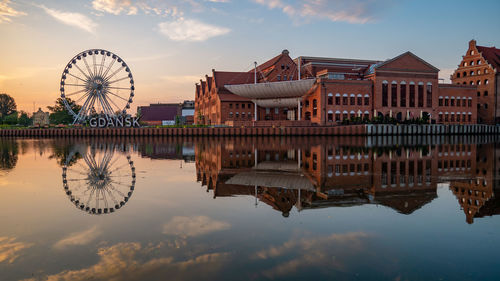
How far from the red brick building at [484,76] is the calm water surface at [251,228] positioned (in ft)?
257

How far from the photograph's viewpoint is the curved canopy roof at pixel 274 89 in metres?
61.7

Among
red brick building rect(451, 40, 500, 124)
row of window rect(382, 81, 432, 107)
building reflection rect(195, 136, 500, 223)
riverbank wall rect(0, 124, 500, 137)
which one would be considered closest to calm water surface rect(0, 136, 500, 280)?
building reflection rect(195, 136, 500, 223)

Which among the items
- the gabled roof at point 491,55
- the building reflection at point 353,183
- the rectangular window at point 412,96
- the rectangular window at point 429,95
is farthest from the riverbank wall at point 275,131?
the building reflection at point 353,183

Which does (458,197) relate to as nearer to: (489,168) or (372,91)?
(489,168)

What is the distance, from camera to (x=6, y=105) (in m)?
150

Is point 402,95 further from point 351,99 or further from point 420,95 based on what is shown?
point 351,99

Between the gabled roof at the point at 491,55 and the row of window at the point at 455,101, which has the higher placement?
the gabled roof at the point at 491,55

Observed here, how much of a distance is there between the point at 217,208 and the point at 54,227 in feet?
12.6

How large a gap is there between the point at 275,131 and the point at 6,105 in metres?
144

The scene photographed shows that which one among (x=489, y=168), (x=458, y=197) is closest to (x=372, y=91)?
(x=489, y=168)

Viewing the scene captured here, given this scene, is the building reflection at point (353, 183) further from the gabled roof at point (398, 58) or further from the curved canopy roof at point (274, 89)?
the gabled roof at point (398, 58)

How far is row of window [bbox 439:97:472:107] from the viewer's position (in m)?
72.1

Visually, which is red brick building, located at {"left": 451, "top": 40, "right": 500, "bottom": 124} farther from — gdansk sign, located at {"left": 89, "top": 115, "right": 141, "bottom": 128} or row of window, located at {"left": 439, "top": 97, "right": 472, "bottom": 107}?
gdansk sign, located at {"left": 89, "top": 115, "right": 141, "bottom": 128}

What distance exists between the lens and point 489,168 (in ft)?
57.6
